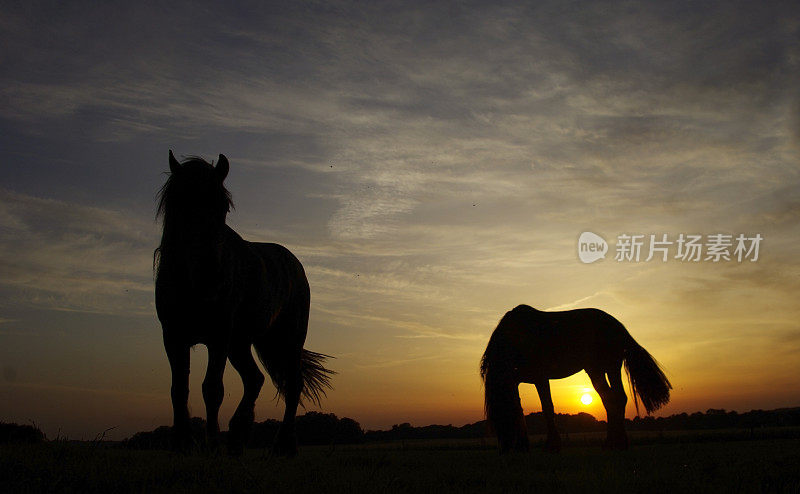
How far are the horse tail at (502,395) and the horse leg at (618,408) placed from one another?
8.47ft

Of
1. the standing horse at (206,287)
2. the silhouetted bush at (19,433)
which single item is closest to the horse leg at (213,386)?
the standing horse at (206,287)

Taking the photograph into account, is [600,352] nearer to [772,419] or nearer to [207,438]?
[207,438]

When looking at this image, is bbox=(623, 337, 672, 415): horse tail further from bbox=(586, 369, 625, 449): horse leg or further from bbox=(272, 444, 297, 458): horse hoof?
bbox=(272, 444, 297, 458): horse hoof

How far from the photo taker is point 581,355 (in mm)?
14141

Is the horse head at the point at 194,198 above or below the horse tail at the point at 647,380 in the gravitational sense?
above

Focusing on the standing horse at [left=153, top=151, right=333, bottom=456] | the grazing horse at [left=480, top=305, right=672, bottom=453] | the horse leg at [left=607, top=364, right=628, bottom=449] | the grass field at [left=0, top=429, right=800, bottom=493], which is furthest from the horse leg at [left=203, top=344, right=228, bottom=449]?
the horse leg at [left=607, top=364, right=628, bottom=449]

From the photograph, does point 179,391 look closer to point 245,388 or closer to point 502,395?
point 245,388

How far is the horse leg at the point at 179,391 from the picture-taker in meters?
Answer: 6.47

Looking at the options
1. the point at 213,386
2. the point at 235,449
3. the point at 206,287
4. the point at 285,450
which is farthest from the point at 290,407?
the point at 206,287

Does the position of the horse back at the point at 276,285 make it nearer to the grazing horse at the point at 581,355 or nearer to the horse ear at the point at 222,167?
the horse ear at the point at 222,167

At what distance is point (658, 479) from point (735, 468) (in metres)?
1.86

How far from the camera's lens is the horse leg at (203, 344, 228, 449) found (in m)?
6.73

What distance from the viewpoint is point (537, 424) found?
39.8m

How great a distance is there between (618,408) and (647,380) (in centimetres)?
110
